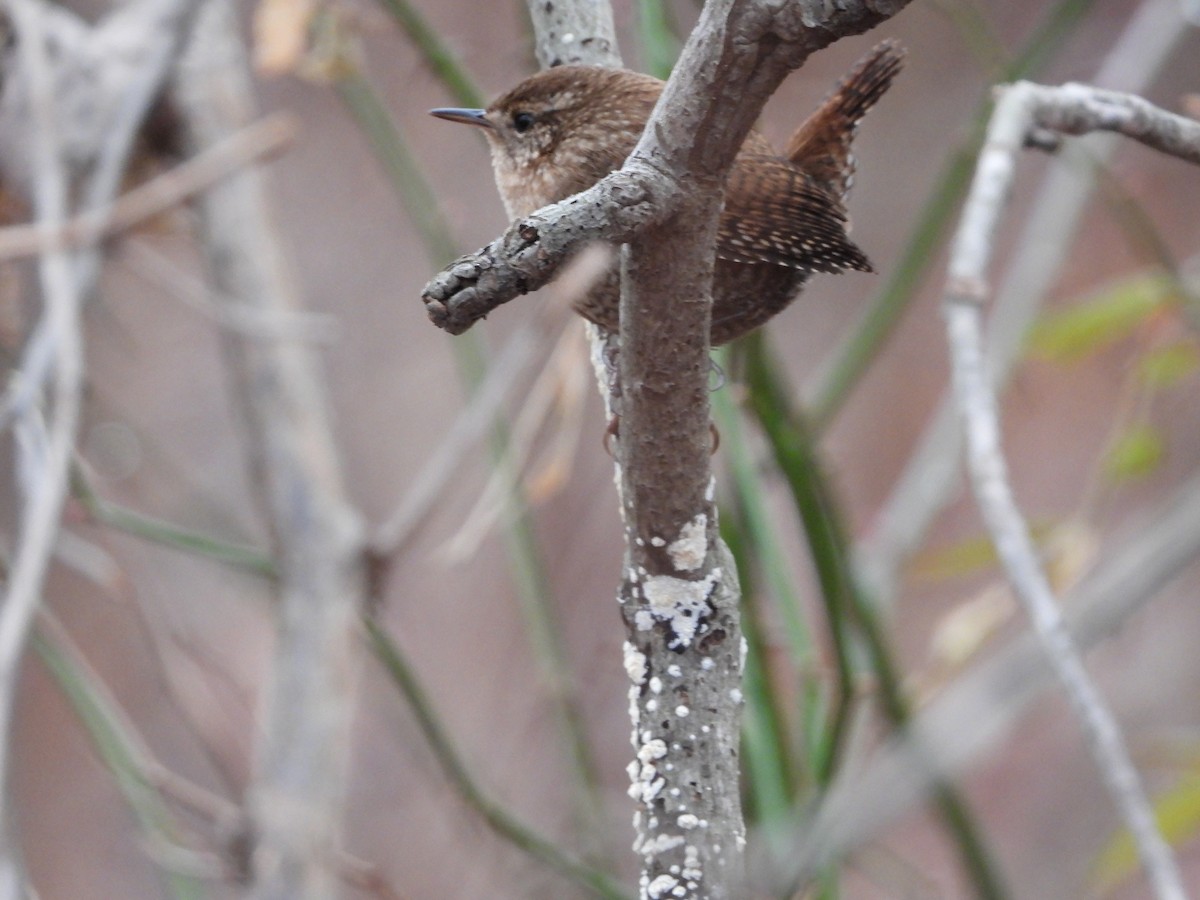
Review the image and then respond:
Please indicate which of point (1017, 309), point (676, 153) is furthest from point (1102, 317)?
point (676, 153)

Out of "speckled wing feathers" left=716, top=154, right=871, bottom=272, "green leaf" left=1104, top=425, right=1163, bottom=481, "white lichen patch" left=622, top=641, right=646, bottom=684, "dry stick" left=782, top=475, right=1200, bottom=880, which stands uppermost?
"speckled wing feathers" left=716, top=154, right=871, bottom=272

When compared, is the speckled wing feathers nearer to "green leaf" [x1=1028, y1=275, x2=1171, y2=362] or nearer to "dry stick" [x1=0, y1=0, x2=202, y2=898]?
"green leaf" [x1=1028, y1=275, x2=1171, y2=362]

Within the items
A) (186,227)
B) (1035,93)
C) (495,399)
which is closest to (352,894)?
(186,227)

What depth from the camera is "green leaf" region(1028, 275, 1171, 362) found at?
5.84 ft

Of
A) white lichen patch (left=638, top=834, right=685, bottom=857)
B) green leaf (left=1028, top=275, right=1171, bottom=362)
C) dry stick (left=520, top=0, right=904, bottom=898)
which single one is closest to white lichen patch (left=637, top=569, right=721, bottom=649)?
dry stick (left=520, top=0, right=904, bottom=898)

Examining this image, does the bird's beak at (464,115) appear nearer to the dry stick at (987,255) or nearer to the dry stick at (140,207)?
the dry stick at (140,207)

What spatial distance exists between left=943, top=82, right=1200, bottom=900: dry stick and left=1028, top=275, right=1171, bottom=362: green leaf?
0.61m

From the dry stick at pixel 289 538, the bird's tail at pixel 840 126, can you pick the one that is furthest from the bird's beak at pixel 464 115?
the dry stick at pixel 289 538

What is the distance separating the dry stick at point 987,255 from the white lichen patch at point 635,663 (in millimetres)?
288

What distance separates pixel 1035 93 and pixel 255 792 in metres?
1.64

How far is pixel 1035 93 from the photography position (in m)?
1.23

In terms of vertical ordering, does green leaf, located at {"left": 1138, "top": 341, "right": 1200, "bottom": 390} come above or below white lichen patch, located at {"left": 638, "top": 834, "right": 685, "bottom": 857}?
above

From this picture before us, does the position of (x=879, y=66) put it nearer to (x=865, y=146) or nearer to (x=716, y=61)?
(x=716, y=61)

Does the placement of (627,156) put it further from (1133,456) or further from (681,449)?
(1133,456)
